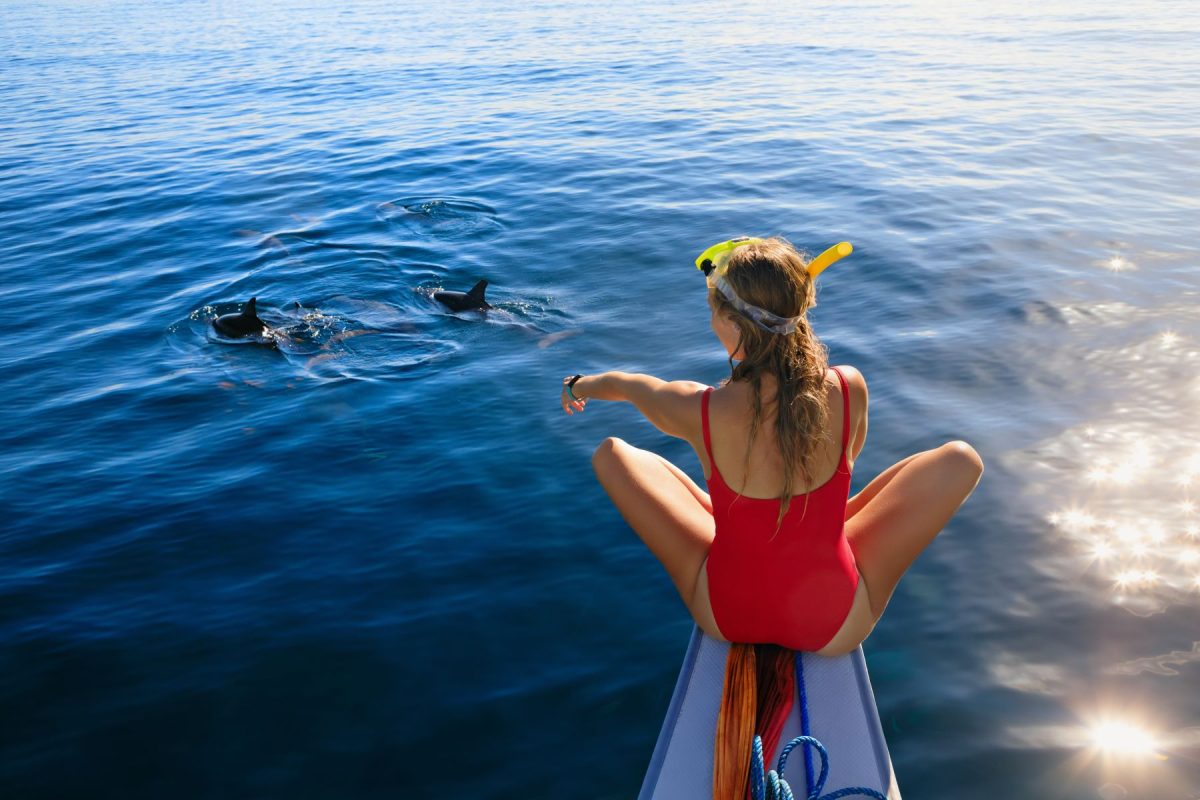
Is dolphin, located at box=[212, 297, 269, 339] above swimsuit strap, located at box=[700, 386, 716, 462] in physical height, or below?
below

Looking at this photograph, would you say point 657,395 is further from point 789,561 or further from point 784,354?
point 789,561

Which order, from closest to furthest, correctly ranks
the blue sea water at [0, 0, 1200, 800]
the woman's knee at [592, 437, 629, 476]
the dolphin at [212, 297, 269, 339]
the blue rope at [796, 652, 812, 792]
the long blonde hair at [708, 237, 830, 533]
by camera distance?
the blue rope at [796, 652, 812, 792] < the long blonde hair at [708, 237, 830, 533] < the woman's knee at [592, 437, 629, 476] < the blue sea water at [0, 0, 1200, 800] < the dolphin at [212, 297, 269, 339]

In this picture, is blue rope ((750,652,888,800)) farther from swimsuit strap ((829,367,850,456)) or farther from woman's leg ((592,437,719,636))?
swimsuit strap ((829,367,850,456))

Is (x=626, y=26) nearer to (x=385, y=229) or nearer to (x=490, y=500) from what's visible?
(x=385, y=229)

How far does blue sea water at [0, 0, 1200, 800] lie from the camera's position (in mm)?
4641

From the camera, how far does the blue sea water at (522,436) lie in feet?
15.2

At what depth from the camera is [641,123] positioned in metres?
19.5

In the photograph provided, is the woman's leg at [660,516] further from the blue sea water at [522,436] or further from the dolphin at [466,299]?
the dolphin at [466,299]

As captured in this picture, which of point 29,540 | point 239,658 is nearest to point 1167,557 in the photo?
point 239,658

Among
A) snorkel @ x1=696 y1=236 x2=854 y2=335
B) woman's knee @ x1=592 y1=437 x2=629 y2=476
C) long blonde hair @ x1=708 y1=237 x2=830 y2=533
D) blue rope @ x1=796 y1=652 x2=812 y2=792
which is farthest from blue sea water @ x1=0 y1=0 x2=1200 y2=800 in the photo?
snorkel @ x1=696 y1=236 x2=854 y2=335

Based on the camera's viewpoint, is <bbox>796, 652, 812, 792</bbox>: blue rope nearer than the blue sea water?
Yes

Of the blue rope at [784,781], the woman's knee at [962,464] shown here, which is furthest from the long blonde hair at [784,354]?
the blue rope at [784,781]

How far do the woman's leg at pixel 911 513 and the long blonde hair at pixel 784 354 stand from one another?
0.62 meters

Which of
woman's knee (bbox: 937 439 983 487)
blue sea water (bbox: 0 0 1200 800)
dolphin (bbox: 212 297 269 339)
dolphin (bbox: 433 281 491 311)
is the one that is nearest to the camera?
woman's knee (bbox: 937 439 983 487)
